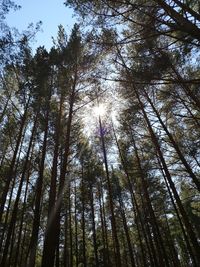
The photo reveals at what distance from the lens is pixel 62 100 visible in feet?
40.9

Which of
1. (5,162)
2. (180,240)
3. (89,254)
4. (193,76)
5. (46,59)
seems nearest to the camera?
(193,76)

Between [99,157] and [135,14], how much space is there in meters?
13.9

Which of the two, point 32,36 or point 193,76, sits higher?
point 32,36

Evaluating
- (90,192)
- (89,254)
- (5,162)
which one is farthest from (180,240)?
(5,162)

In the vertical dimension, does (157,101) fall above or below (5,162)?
below

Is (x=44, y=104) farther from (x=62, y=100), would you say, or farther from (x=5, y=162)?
(x=5, y=162)

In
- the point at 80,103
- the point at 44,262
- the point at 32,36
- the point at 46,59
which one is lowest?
the point at 44,262

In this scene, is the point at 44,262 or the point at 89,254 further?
the point at 89,254

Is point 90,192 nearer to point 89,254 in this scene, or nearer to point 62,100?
point 62,100

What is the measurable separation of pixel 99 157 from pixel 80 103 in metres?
8.55

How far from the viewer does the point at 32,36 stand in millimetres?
12398

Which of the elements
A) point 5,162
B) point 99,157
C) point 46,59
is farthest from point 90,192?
point 46,59

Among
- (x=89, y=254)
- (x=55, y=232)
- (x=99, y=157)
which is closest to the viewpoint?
(x=55, y=232)

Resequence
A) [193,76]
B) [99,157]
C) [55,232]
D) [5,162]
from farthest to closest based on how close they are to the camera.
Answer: [99,157]
[5,162]
[193,76]
[55,232]
